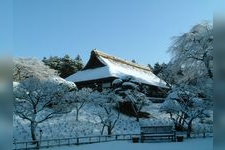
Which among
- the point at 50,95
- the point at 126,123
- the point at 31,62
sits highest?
the point at 31,62

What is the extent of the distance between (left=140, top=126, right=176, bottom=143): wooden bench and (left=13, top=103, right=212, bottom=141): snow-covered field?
10.4ft

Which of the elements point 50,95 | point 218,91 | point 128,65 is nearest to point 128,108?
point 50,95

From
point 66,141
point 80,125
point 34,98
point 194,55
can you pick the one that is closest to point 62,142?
point 66,141

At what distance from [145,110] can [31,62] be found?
29.5 feet

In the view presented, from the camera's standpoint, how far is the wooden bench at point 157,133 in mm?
12805

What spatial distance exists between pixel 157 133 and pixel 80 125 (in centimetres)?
492

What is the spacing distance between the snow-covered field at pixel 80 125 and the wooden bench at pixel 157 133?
3169mm

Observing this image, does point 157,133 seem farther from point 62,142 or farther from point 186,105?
point 62,142

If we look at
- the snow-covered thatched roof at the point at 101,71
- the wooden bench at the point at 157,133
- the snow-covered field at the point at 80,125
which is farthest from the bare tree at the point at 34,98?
the snow-covered thatched roof at the point at 101,71

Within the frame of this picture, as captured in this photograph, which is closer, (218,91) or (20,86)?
(218,91)

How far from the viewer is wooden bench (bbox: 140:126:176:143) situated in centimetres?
1280

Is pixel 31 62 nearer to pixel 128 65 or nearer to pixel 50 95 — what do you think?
pixel 50 95

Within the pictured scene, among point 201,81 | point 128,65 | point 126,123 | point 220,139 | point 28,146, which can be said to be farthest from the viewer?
point 128,65

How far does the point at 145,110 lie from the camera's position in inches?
850
